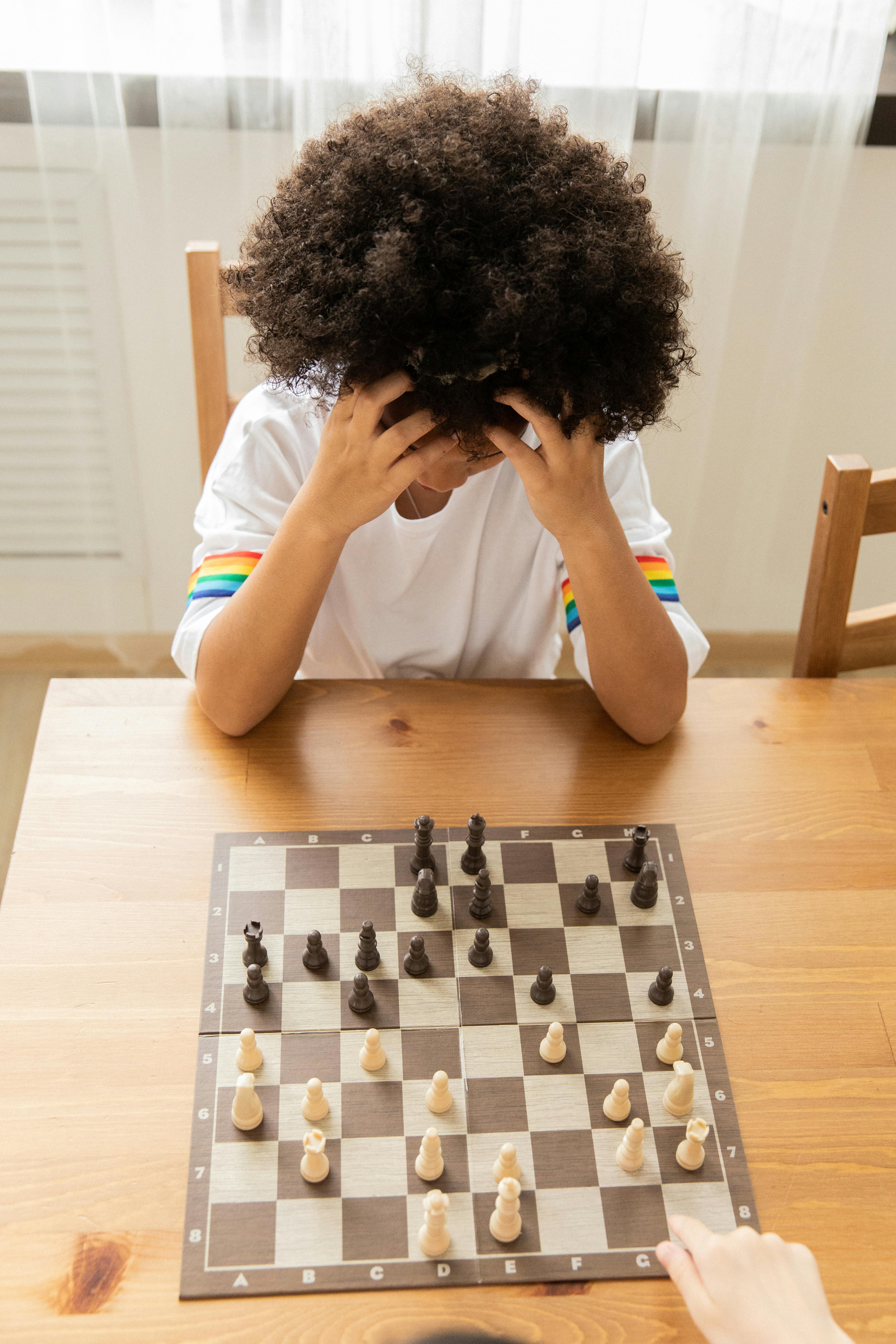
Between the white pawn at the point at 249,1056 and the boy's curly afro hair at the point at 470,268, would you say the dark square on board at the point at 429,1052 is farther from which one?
the boy's curly afro hair at the point at 470,268

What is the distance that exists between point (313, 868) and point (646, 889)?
0.32 meters

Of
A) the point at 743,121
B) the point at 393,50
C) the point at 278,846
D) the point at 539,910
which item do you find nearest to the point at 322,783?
the point at 278,846

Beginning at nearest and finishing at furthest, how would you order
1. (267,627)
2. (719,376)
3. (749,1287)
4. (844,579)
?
(749,1287), (267,627), (844,579), (719,376)

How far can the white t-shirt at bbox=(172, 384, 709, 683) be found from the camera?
4.21ft

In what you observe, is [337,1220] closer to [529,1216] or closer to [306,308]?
[529,1216]

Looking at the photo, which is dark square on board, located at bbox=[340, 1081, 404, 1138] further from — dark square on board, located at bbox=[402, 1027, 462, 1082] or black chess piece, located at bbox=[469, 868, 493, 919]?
black chess piece, located at bbox=[469, 868, 493, 919]

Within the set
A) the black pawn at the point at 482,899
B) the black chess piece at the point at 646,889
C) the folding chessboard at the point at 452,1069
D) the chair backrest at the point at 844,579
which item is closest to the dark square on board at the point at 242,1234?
the folding chessboard at the point at 452,1069

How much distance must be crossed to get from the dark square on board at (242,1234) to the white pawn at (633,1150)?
27 centimetres

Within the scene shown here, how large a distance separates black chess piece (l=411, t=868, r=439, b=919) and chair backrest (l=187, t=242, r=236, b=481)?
718 mm

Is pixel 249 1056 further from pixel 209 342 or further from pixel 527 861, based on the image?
pixel 209 342

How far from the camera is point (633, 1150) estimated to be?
33.9 inches

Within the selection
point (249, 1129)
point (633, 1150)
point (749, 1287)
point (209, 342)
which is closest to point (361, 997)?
point (249, 1129)

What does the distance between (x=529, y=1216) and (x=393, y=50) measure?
1.81 m

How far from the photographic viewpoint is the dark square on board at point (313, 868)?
1.06 m
